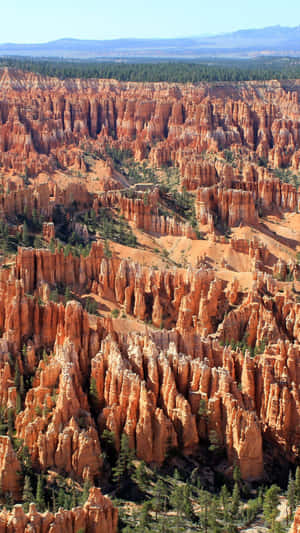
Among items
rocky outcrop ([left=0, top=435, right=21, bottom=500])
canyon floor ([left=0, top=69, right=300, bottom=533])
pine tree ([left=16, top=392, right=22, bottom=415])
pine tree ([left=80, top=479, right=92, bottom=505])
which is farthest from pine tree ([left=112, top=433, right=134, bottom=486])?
pine tree ([left=16, top=392, right=22, bottom=415])

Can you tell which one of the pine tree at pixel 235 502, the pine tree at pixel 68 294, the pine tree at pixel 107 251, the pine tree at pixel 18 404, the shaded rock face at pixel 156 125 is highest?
the shaded rock face at pixel 156 125

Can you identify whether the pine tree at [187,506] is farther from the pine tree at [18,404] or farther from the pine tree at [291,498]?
the pine tree at [18,404]

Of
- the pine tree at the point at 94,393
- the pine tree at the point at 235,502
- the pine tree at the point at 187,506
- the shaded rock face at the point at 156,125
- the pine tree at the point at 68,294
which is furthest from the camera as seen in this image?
the shaded rock face at the point at 156,125

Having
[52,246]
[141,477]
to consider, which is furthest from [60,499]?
[52,246]

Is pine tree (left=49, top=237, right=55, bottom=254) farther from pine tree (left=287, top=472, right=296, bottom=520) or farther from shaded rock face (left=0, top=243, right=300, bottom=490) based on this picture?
pine tree (left=287, top=472, right=296, bottom=520)

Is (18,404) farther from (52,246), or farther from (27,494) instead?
→ (52,246)

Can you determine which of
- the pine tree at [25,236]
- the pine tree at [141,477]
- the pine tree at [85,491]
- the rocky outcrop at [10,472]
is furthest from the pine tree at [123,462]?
the pine tree at [25,236]
